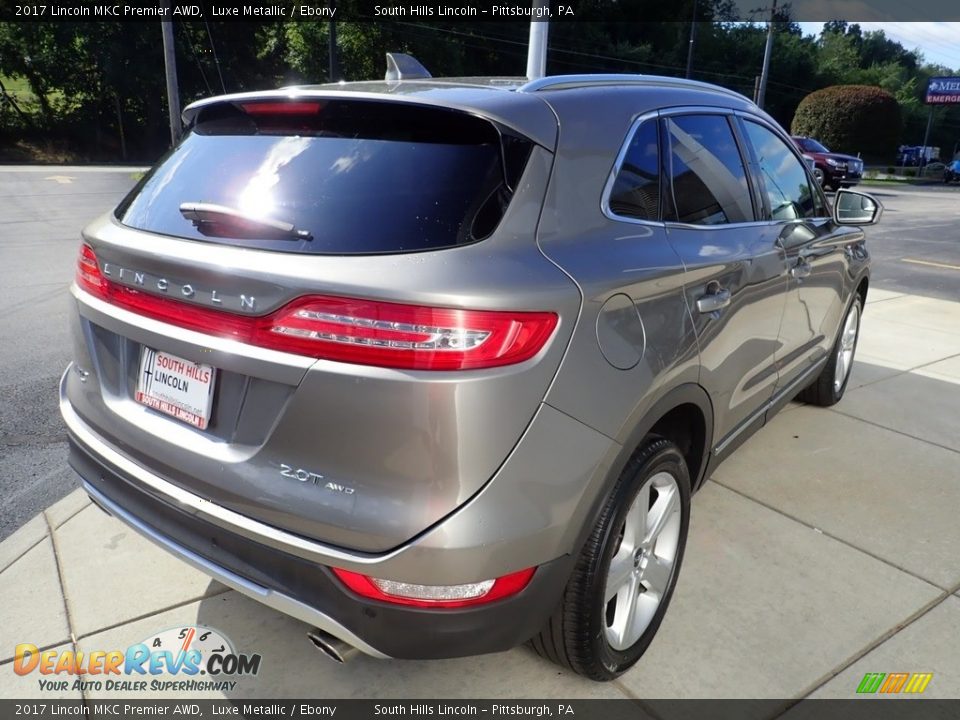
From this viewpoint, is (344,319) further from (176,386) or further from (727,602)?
(727,602)

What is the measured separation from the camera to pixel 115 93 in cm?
3266

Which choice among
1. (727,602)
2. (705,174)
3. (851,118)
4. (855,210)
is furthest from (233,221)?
(851,118)

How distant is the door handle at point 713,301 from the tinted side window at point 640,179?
12.5 inches

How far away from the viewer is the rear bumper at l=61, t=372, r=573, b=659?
177cm

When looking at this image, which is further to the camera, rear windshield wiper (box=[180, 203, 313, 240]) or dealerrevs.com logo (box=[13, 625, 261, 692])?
dealerrevs.com logo (box=[13, 625, 261, 692])

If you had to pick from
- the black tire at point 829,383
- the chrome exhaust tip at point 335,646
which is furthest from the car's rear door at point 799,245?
the chrome exhaust tip at point 335,646

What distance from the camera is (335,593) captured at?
1.78 metres

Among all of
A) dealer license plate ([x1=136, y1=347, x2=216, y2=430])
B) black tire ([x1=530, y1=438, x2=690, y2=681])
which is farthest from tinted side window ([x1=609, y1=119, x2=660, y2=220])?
dealer license plate ([x1=136, y1=347, x2=216, y2=430])

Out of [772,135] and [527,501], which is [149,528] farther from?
[772,135]

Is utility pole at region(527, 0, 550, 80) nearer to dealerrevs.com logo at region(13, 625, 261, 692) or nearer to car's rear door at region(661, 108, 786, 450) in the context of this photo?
car's rear door at region(661, 108, 786, 450)

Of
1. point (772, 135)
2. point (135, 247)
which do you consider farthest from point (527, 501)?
point (772, 135)

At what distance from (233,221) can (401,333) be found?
0.62 meters

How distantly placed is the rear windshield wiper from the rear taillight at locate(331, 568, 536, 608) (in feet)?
2.71

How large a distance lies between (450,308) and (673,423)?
1224 mm
